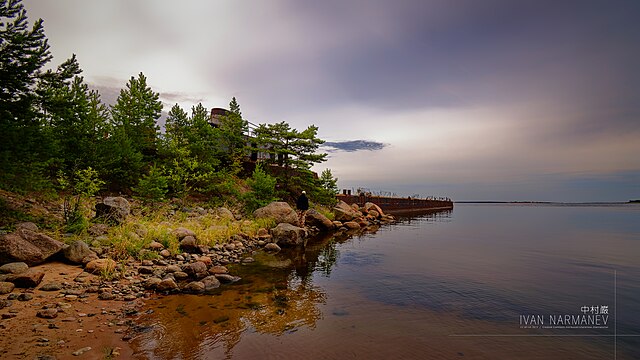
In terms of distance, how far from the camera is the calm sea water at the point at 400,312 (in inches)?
244

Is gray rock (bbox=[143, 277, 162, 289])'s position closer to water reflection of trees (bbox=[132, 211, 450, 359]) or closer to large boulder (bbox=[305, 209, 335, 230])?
water reflection of trees (bbox=[132, 211, 450, 359])

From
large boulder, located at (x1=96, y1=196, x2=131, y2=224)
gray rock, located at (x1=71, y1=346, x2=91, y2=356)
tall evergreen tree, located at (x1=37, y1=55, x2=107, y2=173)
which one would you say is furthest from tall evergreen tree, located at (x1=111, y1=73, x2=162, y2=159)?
gray rock, located at (x1=71, y1=346, x2=91, y2=356)

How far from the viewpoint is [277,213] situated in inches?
852

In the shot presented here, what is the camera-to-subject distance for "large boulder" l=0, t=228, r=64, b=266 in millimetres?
8414

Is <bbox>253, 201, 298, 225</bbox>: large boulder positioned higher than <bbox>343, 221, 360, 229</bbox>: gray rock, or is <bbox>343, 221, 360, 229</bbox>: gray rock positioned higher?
<bbox>253, 201, 298, 225</bbox>: large boulder

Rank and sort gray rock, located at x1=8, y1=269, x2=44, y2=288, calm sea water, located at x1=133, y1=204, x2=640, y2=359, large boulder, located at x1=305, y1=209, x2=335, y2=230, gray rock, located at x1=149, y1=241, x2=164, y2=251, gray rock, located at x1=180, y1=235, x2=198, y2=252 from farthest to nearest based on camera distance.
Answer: large boulder, located at x1=305, y1=209, x2=335, y2=230 < gray rock, located at x1=180, y1=235, x2=198, y2=252 < gray rock, located at x1=149, y1=241, x2=164, y2=251 < gray rock, located at x1=8, y1=269, x2=44, y2=288 < calm sea water, located at x1=133, y1=204, x2=640, y2=359

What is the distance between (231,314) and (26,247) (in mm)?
7030

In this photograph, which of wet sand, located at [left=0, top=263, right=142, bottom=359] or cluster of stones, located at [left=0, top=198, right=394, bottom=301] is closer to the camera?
wet sand, located at [left=0, top=263, right=142, bottom=359]

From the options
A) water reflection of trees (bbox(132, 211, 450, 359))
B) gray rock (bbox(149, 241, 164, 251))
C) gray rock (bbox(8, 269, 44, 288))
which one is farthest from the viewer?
gray rock (bbox(149, 241, 164, 251))

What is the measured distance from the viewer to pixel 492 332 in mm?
7344

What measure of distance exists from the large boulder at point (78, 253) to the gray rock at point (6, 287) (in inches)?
82.4

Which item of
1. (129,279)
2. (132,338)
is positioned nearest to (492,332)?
(132,338)

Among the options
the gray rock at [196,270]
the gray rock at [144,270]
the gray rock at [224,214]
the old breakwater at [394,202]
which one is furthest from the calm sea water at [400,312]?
the old breakwater at [394,202]

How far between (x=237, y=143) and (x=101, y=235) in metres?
20.9
